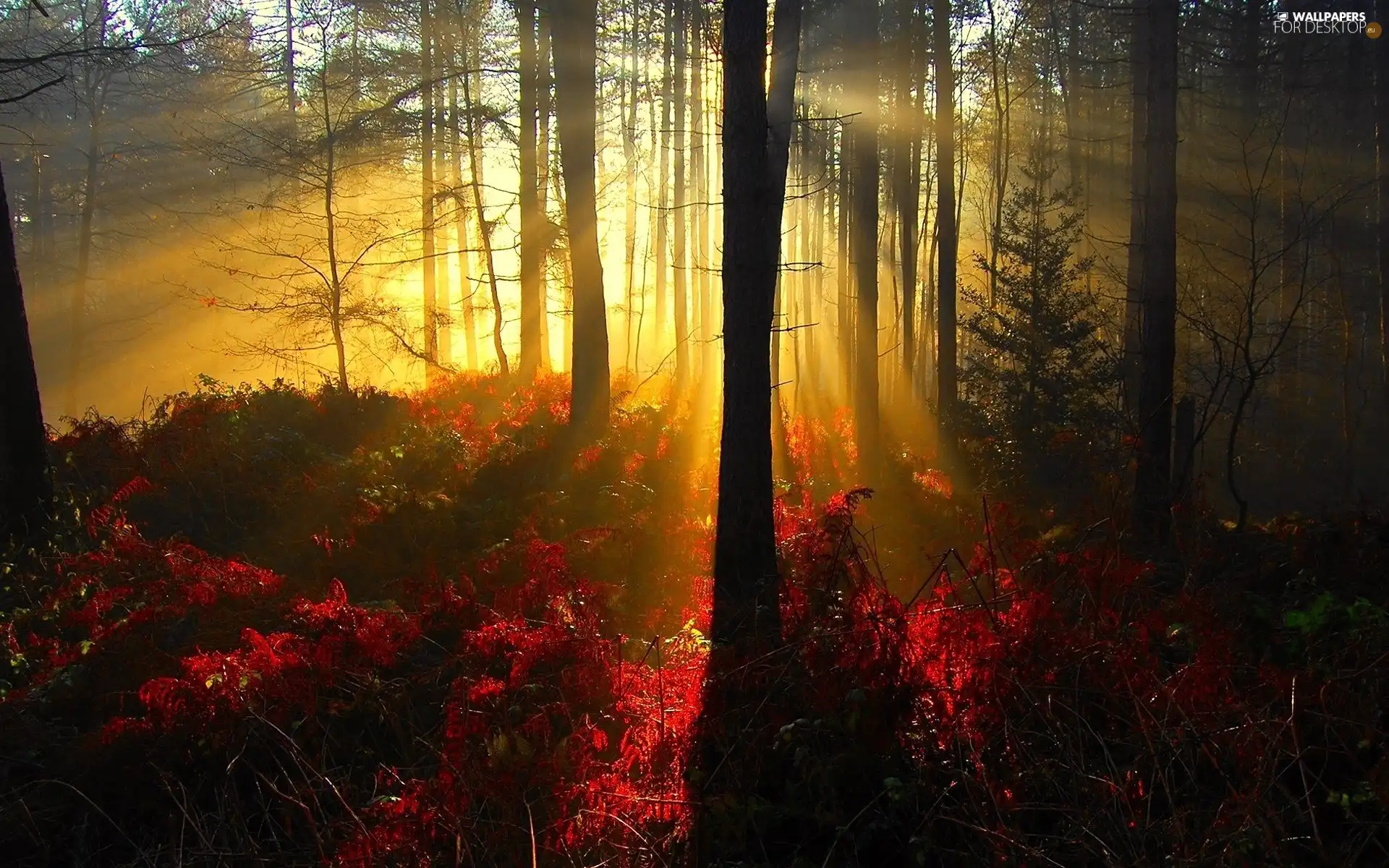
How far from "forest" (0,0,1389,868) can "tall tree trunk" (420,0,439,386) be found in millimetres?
177

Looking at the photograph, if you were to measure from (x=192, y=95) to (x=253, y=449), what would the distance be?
19517 mm

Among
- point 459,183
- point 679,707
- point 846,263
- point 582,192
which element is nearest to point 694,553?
point 679,707

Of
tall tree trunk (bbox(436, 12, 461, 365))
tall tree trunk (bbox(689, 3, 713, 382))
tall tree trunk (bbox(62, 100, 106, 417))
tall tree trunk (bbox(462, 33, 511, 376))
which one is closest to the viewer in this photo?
tall tree trunk (bbox(462, 33, 511, 376))

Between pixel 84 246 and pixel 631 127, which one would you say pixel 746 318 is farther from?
pixel 84 246

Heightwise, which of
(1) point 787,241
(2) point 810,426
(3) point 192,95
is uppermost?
(3) point 192,95

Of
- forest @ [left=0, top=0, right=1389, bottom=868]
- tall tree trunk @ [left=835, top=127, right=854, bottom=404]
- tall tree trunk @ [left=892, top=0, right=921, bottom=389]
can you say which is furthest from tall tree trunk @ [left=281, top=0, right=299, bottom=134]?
tall tree trunk @ [left=835, top=127, right=854, bottom=404]

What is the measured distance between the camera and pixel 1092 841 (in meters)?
3.42

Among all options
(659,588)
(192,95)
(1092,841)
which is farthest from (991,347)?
(192,95)

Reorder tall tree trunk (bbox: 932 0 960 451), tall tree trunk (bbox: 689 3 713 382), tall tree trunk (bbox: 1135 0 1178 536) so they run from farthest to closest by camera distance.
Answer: tall tree trunk (bbox: 689 3 713 382) → tall tree trunk (bbox: 932 0 960 451) → tall tree trunk (bbox: 1135 0 1178 536)

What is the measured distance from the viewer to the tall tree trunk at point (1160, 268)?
32.4 ft

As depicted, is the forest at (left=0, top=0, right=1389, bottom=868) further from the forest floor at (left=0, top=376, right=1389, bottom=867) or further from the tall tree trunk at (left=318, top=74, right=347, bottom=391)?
the tall tree trunk at (left=318, top=74, right=347, bottom=391)

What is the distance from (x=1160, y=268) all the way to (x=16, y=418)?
12.3 m

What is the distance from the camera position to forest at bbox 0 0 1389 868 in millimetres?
3965

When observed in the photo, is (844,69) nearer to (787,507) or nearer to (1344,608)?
(787,507)
